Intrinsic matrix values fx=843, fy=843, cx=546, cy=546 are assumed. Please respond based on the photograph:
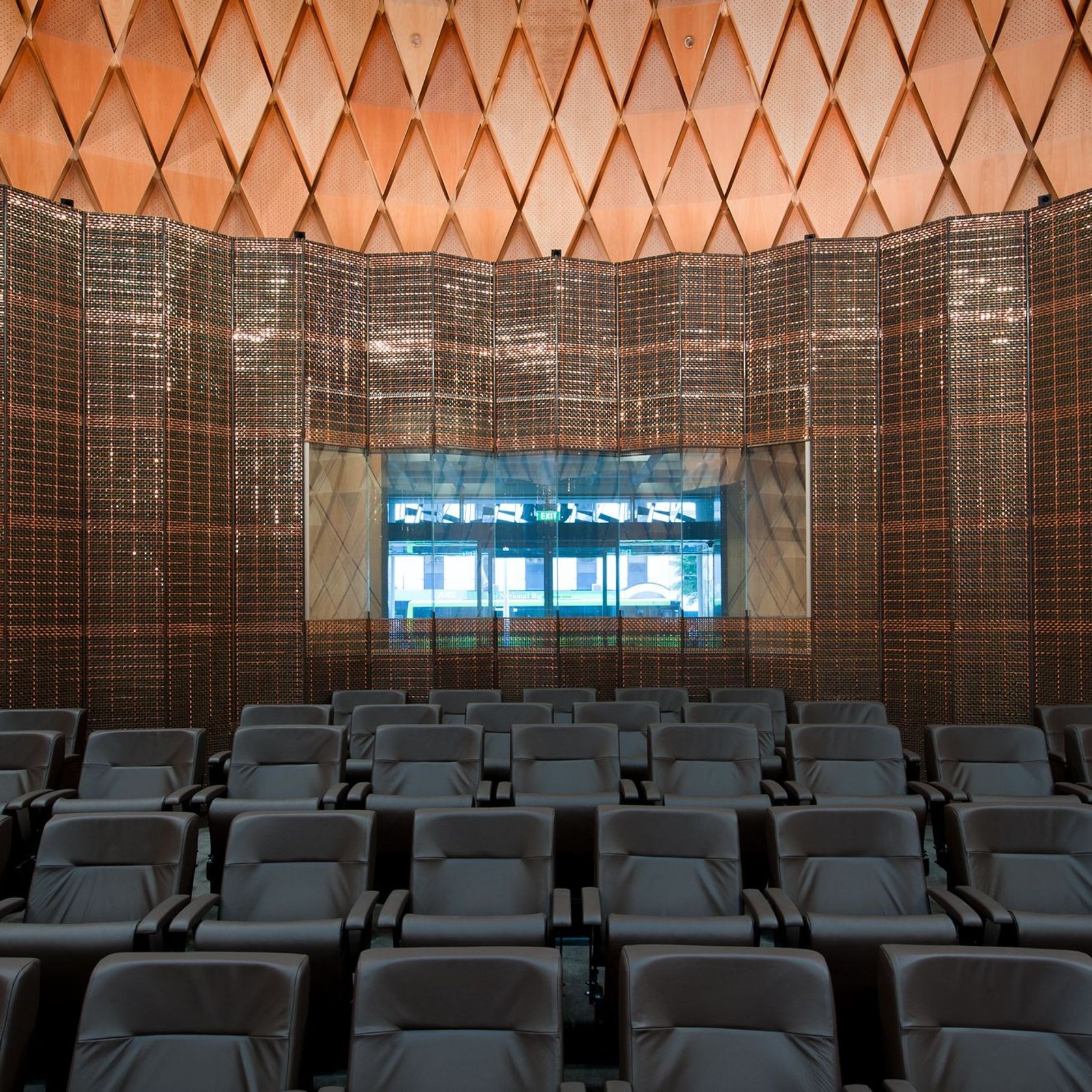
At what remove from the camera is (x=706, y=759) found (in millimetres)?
4516

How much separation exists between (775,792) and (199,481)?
5226mm

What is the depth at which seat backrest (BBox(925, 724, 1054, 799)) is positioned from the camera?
458 cm

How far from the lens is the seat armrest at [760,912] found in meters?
2.78

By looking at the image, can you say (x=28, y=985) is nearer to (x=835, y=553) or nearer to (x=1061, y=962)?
(x=1061, y=962)

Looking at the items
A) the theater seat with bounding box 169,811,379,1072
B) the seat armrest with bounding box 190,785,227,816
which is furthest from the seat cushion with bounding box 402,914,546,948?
the seat armrest with bounding box 190,785,227,816

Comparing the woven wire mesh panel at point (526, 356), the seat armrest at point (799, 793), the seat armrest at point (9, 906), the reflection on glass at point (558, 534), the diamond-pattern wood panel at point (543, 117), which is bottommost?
the seat armrest at point (9, 906)

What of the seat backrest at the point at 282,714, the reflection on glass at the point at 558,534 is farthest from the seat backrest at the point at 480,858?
the reflection on glass at the point at 558,534

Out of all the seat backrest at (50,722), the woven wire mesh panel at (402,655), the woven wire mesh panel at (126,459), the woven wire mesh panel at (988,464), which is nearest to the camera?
the seat backrest at (50,722)

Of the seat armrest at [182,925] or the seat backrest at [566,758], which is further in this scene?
the seat backrest at [566,758]

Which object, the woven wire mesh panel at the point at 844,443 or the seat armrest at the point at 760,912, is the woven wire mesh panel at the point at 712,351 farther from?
the seat armrest at the point at 760,912

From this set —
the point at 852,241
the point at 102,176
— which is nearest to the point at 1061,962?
the point at 852,241

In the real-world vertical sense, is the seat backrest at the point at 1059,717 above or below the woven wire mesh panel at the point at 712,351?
below

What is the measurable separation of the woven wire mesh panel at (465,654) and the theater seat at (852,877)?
15.2 feet

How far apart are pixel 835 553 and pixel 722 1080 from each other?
589 centimetres
